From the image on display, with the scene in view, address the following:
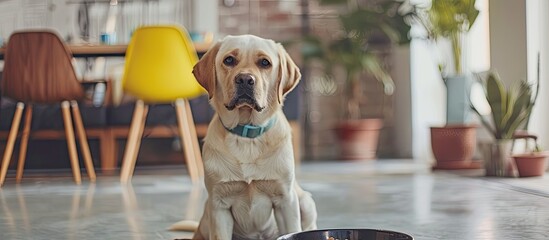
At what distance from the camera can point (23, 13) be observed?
702cm

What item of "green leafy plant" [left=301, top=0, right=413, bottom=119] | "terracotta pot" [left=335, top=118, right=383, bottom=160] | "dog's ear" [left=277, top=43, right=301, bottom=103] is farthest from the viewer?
"terracotta pot" [left=335, top=118, right=383, bottom=160]

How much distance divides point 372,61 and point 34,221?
143 inches

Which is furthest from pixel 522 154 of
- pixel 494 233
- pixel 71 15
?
pixel 71 15

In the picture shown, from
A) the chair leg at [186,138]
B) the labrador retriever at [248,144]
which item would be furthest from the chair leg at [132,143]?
the labrador retriever at [248,144]

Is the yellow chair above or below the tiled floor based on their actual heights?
above

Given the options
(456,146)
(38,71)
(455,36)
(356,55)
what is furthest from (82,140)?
(455,36)

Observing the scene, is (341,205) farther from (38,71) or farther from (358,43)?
(358,43)

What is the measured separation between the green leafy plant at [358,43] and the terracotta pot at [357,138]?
0.77ft

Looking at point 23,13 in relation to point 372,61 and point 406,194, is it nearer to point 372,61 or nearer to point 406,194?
point 372,61

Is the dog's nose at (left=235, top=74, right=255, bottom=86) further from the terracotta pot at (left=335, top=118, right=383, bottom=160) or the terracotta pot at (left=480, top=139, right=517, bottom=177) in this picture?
the terracotta pot at (left=335, top=118, right=383, bottom=160)

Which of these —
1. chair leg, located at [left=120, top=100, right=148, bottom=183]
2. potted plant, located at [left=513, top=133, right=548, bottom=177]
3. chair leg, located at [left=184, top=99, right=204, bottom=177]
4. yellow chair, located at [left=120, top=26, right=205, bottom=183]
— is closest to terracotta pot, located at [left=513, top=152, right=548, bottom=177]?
potted plant, located at [left=513, top=133, right=548, bottom=177]

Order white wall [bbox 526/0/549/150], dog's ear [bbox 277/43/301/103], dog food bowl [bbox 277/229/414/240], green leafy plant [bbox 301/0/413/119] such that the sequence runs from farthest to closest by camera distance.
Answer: green leafy plant [bbox 301/0/413/119] < white wall [bbox 526/0/549/150] < dog's ear [bbox 277/43/301/103] < dog food bowl [bbox 277/229/414/240]

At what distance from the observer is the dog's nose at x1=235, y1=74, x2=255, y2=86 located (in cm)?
201

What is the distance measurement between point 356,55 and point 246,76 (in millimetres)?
4087
